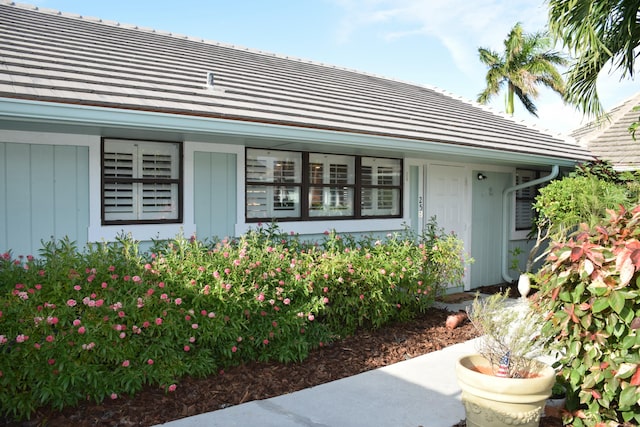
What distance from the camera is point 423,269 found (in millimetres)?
7137

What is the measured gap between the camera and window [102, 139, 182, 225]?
5848 mm

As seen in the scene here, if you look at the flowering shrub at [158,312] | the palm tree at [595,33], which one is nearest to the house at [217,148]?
the flowering shrub at [158,312]

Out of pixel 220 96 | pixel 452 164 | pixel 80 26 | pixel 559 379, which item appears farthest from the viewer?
pixel 452 164

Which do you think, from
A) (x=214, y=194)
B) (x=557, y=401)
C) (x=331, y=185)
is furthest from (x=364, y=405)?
(x=331, y=185)

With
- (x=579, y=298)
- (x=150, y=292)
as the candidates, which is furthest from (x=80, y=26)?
(x=579, y=298)

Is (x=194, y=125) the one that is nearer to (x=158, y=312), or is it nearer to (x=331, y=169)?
(x=158, y=312)

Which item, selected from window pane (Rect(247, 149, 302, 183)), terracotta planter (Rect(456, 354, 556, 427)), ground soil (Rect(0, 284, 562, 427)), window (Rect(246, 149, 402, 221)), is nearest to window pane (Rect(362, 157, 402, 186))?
window (Rect(246, 149, 402, 221))

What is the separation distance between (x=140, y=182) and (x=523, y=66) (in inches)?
1009

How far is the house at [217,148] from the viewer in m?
5.28

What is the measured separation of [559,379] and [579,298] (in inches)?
29.1

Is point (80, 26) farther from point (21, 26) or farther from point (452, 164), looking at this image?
point (452, 164)

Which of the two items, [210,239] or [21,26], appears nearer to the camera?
[210,239]

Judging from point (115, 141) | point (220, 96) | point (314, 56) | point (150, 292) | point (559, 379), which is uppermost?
point (314, 56)

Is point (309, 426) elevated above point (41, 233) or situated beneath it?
situated beneath
